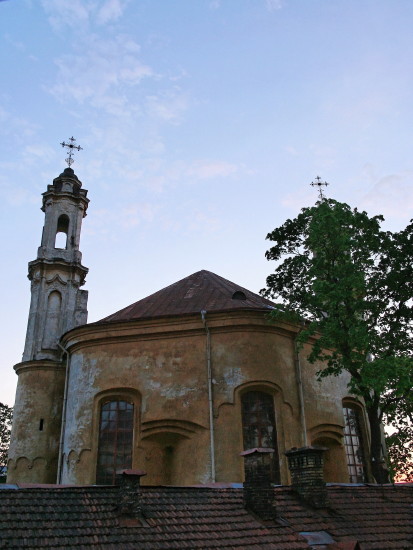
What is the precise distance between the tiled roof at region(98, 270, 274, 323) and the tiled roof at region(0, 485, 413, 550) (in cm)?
718

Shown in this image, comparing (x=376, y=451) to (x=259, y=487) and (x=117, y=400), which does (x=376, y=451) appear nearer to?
(x=259, y=487)

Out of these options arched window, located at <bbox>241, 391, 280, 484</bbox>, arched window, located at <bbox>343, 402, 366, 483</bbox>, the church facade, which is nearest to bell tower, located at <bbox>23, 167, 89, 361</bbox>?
the church facade

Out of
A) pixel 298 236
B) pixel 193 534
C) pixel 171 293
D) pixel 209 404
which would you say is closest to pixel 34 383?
pixel 171 293

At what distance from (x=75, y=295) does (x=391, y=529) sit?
16583 millimetres

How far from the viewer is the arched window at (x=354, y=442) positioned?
713 inches

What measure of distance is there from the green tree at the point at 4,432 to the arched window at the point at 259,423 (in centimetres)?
3149

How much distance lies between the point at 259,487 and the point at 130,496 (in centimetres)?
262

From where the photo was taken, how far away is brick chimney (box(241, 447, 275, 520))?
9.96 m

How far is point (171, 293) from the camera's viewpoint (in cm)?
2047

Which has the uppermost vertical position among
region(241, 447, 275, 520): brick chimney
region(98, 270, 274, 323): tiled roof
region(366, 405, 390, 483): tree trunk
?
region(98, 270, 274, 323): tiled roof

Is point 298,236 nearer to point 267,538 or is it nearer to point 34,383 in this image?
point 267,538

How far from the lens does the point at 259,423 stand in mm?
16031

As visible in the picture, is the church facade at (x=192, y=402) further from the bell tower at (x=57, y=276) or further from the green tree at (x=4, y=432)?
the green tree at (x=4, y=432)

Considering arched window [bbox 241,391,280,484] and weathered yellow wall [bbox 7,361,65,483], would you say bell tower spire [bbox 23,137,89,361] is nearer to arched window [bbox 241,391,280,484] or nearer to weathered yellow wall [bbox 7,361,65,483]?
weathered yellow wall [bbox 7,361,65,483]
